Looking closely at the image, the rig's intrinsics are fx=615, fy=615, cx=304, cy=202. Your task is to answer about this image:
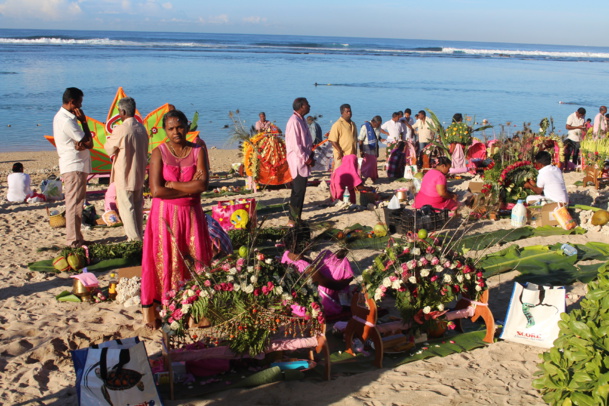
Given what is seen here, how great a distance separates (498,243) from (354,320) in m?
3.96

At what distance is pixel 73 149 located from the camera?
7262mm

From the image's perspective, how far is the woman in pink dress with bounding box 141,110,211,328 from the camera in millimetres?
5016

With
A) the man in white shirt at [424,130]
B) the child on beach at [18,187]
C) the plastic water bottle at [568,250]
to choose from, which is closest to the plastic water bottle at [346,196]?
the plastic water bottle at [568,250]

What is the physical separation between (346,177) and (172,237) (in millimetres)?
5847

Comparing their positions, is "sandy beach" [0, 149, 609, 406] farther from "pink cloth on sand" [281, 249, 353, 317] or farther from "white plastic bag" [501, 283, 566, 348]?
"pink cloth on sand" [281, 249, 353, 317]

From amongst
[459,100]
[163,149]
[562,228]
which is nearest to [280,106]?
[459,100]

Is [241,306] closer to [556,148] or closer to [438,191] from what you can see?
[438,191]

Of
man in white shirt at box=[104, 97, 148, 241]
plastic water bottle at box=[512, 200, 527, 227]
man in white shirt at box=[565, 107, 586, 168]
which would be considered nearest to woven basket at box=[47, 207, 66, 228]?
man in white shirt at box=[104, 97, 148, 241]

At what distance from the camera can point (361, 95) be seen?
107 ft

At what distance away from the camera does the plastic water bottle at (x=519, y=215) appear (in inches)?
355

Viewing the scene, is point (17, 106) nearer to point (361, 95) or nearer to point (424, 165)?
point (361, 95)

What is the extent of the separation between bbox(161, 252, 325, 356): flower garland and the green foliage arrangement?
5.25ft

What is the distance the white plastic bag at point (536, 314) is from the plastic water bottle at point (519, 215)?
4068mm

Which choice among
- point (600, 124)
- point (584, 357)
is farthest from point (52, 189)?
point (600, 124)
